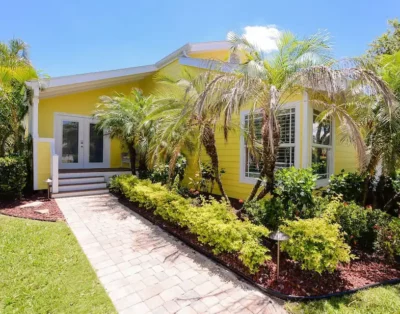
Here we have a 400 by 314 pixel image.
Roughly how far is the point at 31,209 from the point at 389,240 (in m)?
8.86

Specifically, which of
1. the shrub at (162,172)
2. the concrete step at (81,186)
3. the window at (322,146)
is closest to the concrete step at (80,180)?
the concrete step at (81,186)

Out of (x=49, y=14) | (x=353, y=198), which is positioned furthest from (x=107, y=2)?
(x=353, y=198)

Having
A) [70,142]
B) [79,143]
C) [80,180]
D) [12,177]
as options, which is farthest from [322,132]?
[70,142]

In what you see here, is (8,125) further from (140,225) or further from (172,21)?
(172,21)

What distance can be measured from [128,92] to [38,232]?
945 centimetres

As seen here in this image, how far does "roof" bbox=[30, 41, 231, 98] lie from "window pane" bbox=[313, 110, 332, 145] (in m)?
4.48

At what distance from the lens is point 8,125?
896 cm

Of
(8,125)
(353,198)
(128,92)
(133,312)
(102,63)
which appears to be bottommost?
(133,312)

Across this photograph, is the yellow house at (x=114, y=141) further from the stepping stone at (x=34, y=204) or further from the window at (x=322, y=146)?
the stepping stone at (x=34, y=204)

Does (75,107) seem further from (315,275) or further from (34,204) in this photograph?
(315,275)

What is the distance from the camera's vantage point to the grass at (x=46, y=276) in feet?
9.48

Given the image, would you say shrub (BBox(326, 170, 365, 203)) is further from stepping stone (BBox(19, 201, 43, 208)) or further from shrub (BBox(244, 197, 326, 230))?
stepping stone (BBox(19, 201, 43, 208))

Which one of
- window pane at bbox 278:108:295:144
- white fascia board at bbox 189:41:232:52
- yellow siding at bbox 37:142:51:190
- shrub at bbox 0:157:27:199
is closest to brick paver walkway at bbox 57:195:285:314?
shrub at bbox 0:157:27:199

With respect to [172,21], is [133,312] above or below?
below
